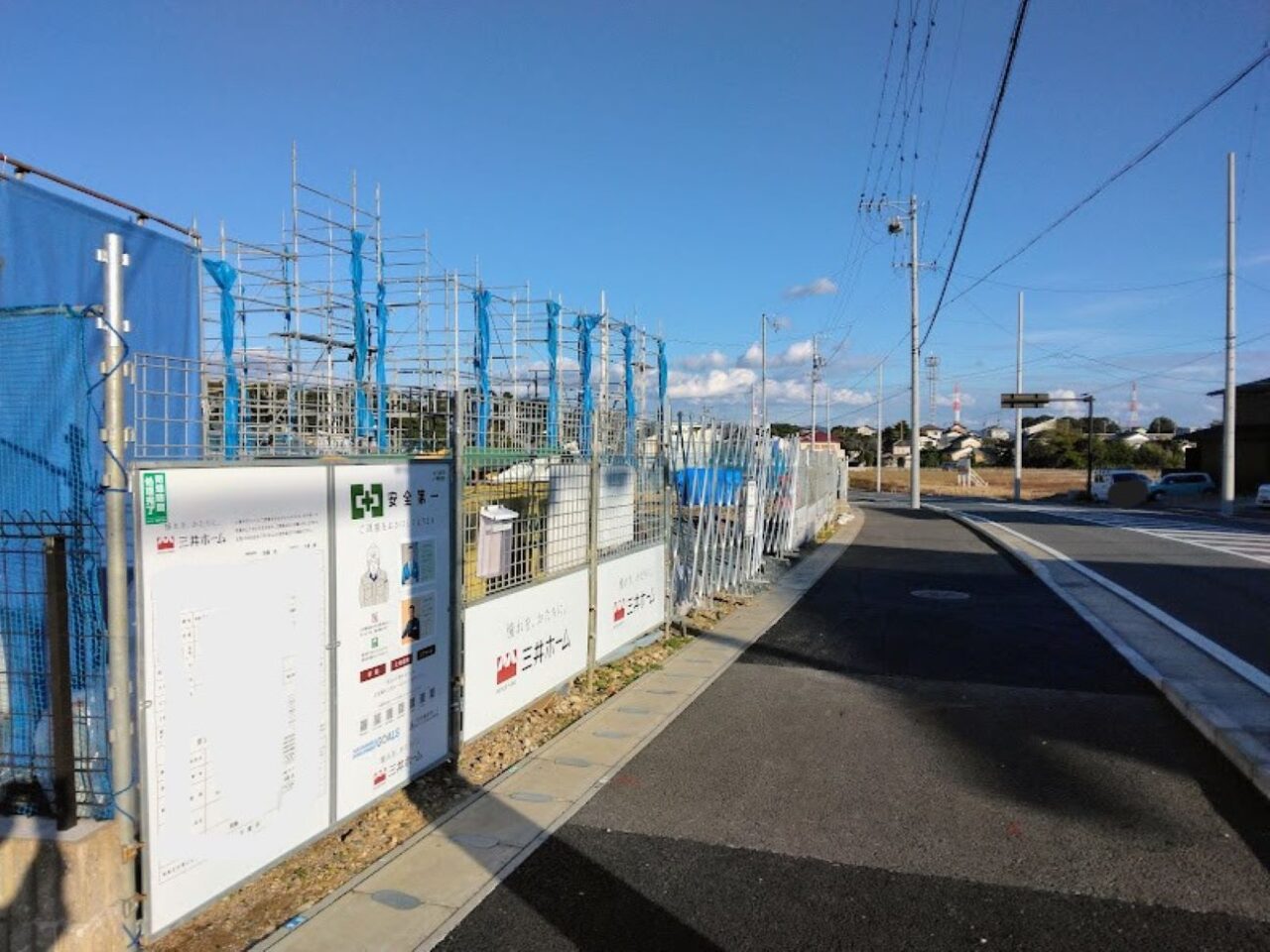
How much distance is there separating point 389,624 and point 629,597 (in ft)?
13.3

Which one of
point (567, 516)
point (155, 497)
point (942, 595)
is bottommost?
point (942, 595)

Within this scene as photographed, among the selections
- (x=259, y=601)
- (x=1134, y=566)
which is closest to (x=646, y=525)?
(x=259, y=601)

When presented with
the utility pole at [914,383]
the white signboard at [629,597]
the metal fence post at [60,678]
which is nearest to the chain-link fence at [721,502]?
the white signboard at [629,597]

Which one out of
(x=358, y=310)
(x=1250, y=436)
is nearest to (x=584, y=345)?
(x=358, y=310)

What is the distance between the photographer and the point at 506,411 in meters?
6.52

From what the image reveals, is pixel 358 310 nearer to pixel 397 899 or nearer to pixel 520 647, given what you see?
pixel 520 647

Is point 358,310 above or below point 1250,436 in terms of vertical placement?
above

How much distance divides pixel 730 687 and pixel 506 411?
3055 mm

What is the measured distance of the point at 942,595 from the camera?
13.1 m

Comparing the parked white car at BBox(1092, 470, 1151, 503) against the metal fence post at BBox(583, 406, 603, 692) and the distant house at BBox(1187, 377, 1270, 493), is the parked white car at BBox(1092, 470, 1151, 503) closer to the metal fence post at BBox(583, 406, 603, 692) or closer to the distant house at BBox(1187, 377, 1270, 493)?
the distant house at BBox(1187, 377, 1270, 493)

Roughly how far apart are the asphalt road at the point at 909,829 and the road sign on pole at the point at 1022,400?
45.2 m

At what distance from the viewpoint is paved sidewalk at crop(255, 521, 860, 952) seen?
3.66 m

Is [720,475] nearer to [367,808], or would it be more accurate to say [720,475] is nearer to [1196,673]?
[1196,673]

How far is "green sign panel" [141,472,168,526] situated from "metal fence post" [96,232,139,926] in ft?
0.23
